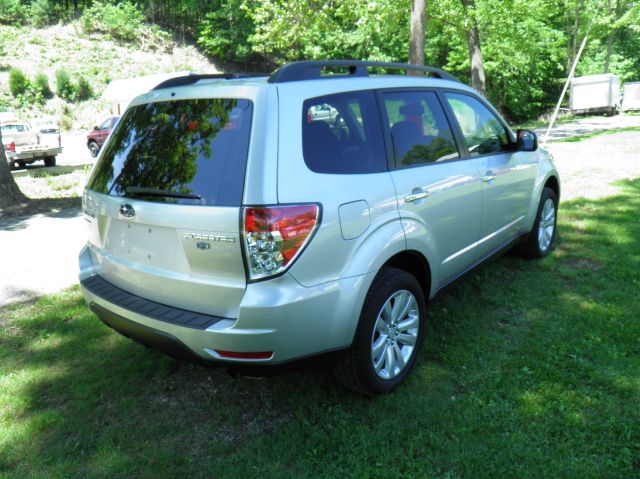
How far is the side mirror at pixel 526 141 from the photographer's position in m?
4.60

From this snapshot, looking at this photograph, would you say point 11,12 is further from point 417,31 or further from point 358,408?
point 358,408

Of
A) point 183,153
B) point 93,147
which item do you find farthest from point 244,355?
point 93,147

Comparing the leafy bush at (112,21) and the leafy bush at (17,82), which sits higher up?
the leafy bush at (112,21)

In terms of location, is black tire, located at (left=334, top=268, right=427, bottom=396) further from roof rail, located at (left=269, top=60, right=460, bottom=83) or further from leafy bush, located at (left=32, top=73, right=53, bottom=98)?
leafy bush, located at (left=32, top=73, right=53, bottom=98)

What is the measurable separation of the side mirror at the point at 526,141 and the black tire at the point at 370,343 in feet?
6.68

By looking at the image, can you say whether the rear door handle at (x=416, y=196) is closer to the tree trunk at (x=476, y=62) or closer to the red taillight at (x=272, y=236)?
the red taillight at (x=272, y=236)

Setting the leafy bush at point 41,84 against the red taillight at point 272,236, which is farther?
the leafy bush at point 41,84

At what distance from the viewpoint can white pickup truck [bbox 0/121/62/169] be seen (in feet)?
59.9

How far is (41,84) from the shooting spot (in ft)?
118

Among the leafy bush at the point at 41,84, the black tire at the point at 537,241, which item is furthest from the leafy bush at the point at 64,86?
the black tire at the point at 537,241

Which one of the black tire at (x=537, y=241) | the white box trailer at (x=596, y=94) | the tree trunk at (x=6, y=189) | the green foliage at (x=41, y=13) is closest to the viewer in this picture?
the black tire at (x=537, y=241)

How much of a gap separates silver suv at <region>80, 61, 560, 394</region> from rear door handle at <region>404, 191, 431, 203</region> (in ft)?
0.04

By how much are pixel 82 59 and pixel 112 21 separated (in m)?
5.95

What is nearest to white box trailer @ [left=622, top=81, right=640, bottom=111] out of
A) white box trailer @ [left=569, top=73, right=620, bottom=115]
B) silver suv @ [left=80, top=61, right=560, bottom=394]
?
white box trailer @ [left=569, top=73, right=620, bottom=115]
